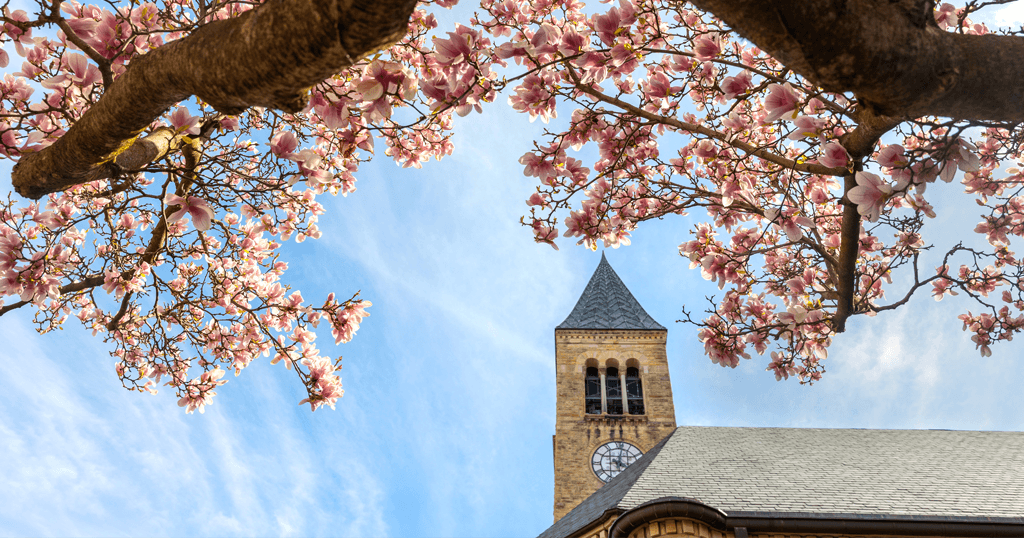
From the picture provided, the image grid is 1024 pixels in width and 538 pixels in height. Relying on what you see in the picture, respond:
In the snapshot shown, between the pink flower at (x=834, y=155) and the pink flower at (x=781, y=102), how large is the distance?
0.34m

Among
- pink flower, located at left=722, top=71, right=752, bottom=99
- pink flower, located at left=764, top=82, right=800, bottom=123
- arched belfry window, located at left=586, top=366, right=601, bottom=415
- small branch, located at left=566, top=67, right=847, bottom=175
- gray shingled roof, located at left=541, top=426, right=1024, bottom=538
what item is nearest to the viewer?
pink flower, located at left=764, top=82, right=800, bottom=123

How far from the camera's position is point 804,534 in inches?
341

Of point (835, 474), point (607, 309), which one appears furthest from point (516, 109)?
point (607, 309)

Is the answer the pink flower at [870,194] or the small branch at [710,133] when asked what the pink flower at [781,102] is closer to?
the pink flower at [870,194]

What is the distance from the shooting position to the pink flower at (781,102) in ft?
10.2

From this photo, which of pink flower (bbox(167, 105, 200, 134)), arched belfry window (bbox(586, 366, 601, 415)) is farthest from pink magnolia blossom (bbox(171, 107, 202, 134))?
arched belfry window (bbox(586, 366, 601, 415))

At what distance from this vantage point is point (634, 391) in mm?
24922

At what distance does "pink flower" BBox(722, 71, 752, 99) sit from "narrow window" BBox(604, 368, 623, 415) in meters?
21.0

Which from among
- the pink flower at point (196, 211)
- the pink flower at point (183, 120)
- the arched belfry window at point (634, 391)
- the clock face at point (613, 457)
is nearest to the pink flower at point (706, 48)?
the pink flower at point (183, 120)

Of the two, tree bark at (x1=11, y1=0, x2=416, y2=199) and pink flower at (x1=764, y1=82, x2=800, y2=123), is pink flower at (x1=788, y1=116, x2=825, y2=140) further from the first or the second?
tree bark at (x1=11, y1=0, x2=416, y2=199)

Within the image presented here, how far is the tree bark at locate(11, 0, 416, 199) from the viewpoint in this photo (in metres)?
2.05

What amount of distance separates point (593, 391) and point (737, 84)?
72.2 feet

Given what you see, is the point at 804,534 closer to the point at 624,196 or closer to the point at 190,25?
the point at 624,196

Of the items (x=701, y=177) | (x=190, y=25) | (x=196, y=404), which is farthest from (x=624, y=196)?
(x=196, y=404)
